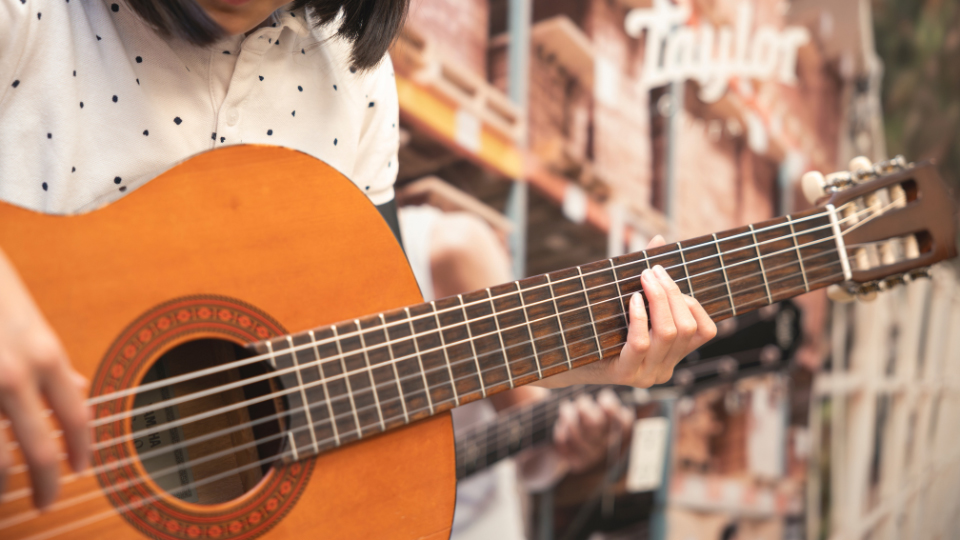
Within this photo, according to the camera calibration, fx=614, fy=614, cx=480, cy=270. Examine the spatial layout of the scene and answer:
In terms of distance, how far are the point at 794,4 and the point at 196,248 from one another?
2053mm

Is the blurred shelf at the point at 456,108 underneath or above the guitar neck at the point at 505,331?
above

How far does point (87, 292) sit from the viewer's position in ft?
1.72

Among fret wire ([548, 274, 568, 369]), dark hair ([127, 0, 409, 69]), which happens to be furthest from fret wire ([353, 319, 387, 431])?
dark hair ([127, 0, 409, 69])

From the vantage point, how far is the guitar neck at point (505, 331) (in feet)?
1.97

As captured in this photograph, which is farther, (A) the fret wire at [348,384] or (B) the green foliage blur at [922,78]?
(B) the green foliage blur at [922,78]

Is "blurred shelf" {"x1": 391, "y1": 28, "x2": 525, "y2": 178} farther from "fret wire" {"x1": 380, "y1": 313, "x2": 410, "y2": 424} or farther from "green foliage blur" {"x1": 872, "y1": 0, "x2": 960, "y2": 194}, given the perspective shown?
"green foliage blur" {"x1": 872, "y1": 0, "x2": 960, "y2": 194}

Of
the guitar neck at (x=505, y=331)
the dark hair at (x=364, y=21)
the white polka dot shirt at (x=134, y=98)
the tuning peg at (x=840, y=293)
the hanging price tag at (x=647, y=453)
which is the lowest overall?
the hanging price tag at (x=647, y=453)

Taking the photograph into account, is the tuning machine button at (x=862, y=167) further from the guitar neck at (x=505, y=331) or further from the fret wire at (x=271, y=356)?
the fret wire at (x=271, y=356)

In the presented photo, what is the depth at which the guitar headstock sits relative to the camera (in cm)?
90

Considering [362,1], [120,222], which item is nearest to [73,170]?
[120,222]

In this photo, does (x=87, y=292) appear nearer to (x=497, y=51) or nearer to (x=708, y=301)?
(x=708, y=301)

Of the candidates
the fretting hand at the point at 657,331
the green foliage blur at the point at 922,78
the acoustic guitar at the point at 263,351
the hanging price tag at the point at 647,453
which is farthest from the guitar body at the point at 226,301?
the green foliage blur at the point at 922,78

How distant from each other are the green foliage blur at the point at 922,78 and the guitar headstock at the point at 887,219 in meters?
1.60

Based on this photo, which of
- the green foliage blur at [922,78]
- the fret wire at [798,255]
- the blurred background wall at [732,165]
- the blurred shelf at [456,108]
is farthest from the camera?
the green foliage blur at [922,78]
